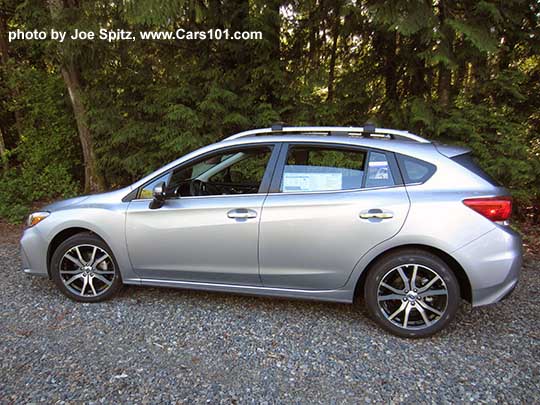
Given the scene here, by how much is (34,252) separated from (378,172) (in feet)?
10.6

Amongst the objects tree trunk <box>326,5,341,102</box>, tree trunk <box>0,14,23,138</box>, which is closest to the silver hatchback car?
tree trunk <box>326,5,341,102</box>

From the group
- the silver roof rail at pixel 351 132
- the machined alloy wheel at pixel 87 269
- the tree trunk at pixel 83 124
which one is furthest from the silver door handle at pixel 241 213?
the tree trunk at pixel 83 124

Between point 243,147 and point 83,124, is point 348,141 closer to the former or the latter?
Result: point 243,147

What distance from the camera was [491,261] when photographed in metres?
2.64

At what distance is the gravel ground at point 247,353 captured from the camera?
7.40 ft

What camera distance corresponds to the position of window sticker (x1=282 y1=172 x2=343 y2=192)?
2.96 meters

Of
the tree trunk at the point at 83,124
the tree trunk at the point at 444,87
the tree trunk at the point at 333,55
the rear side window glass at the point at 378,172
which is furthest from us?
the tree trunk at the point at 83,124

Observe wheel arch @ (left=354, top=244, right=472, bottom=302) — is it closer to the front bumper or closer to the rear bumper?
the rear bumper

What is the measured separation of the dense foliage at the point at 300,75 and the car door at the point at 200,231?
2.48 metres

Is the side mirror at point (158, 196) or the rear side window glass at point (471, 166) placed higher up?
the rear side window glass at point (471, 166)

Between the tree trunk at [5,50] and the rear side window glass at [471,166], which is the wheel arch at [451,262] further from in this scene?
the tree trunk at [5,50]

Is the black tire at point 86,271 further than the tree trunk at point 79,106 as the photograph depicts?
No

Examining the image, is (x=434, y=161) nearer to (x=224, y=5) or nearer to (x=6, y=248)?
(x=224, y=5)

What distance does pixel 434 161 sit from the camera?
9.16 ft
